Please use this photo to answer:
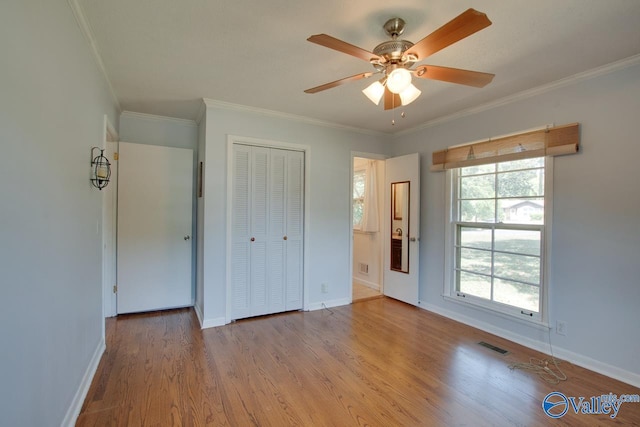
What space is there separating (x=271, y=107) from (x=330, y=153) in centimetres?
99

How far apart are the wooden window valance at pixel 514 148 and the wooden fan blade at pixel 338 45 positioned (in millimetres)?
1981

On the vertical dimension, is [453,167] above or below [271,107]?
below

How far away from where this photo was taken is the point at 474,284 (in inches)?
133

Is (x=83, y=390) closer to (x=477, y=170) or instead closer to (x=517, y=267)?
(x=517, y=267)

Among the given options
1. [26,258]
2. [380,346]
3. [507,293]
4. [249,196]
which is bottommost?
[380,346]

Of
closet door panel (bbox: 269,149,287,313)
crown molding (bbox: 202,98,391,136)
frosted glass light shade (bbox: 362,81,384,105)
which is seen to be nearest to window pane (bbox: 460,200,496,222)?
crown molding (bbox: 202,98,391,136)

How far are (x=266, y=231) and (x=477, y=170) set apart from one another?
8.26 ft

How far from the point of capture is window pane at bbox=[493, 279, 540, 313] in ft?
9.36

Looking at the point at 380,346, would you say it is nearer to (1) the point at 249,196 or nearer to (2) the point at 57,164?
(1) the point at 249,196

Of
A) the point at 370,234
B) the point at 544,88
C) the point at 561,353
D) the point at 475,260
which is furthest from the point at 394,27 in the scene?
the point at 370,234

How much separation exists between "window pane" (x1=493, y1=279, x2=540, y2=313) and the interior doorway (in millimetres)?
1675

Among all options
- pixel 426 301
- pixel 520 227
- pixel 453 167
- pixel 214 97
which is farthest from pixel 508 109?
pixel 214 97

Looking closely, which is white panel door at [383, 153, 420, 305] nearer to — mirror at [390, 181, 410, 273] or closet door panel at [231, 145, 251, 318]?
mirror at [390, 181, 410, 273]

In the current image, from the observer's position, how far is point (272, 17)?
1.81 meters
